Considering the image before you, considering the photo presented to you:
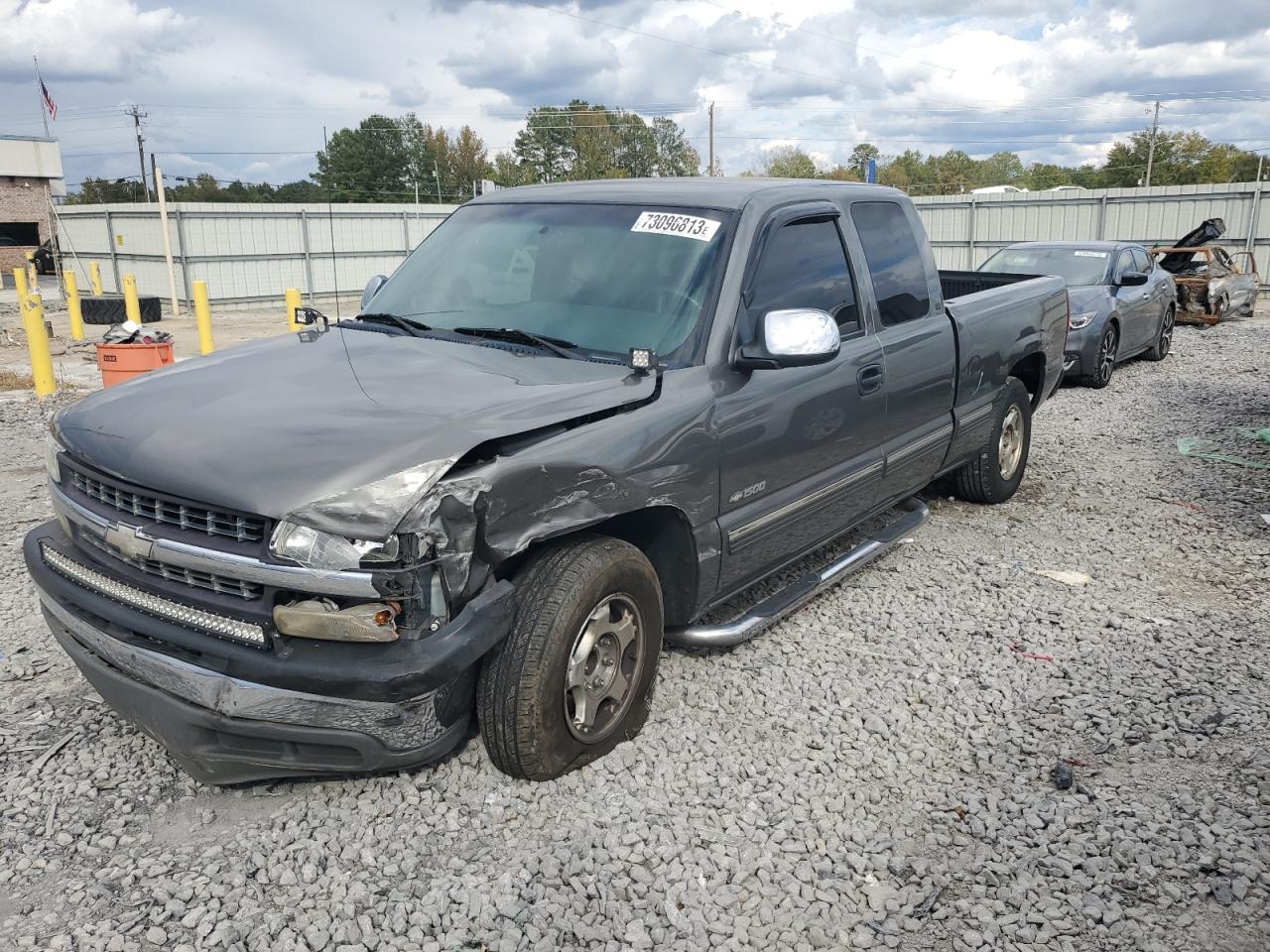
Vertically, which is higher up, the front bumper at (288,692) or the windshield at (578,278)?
the windshield at (578,278)

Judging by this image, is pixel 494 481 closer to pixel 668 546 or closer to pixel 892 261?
pixel 668 546

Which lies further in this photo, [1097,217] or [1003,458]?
[1097,217]

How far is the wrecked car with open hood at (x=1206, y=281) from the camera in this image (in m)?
17.2

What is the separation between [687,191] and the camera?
4.12 metres

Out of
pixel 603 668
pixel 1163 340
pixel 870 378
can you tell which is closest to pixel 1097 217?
pixel 1163 340

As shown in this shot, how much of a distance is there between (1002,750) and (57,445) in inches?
137

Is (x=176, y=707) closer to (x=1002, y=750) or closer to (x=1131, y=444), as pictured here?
(x=1002, y=750)

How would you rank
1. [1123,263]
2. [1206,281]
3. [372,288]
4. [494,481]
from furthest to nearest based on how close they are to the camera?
[1206,281], [1123,263], [372,288], [494,481]

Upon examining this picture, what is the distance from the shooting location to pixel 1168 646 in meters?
4.45

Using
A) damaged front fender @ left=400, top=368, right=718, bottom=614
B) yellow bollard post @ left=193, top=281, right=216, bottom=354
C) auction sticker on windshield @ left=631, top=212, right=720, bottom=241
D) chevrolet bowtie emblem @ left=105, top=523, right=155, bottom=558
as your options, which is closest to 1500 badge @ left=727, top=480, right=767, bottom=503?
damaged front fender @ left=400, top=368, right=718, bottom=614

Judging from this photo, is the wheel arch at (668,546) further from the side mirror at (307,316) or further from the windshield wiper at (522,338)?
the side mirror at (307,316)

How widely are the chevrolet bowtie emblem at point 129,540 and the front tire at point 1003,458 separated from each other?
4.87 metres

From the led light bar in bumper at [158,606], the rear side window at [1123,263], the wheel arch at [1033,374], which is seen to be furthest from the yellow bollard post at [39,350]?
the rear side window at [1123,263]

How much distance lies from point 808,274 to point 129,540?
281 cm
